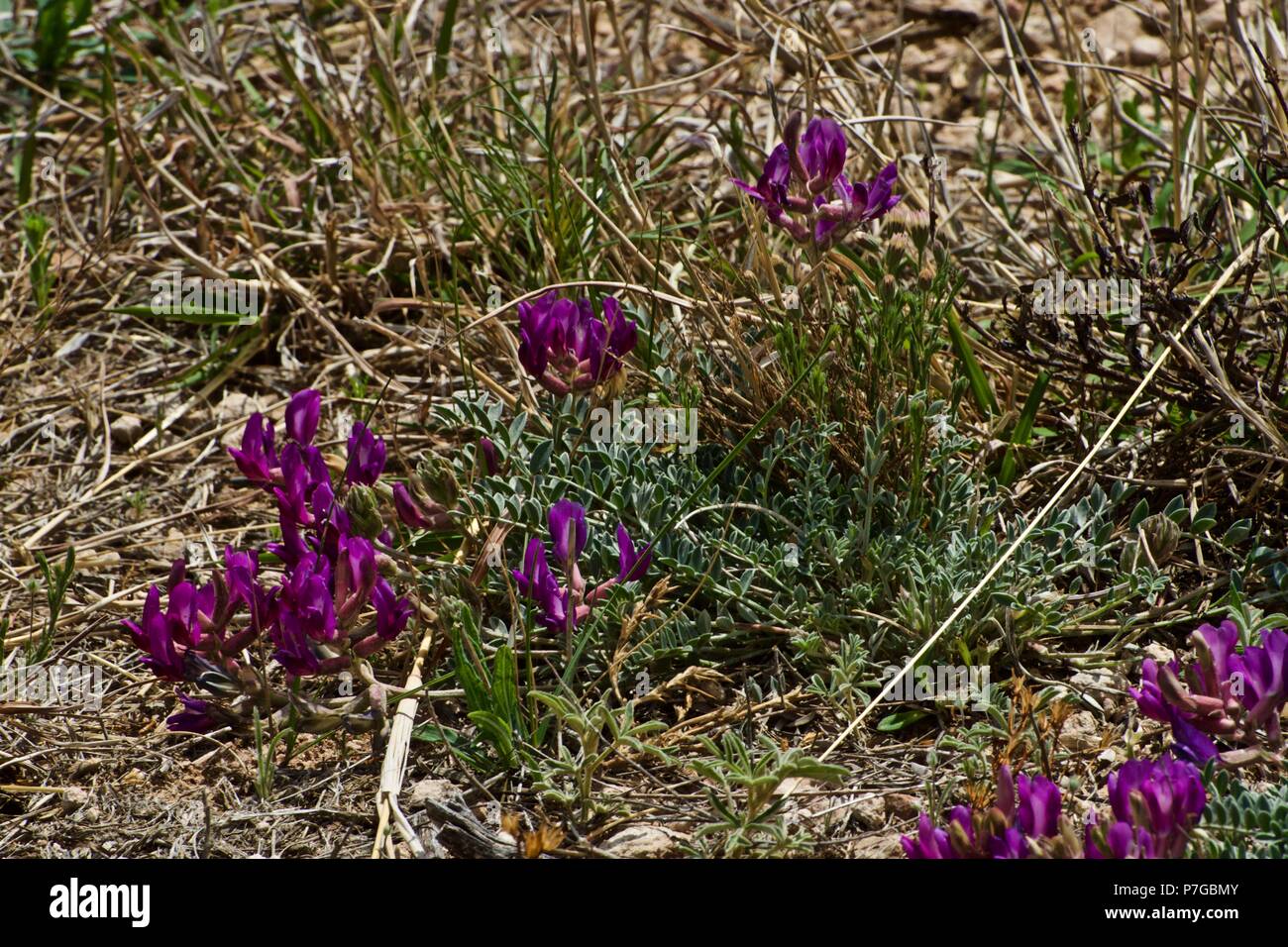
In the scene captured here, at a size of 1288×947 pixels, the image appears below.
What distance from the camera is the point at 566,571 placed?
2.35m

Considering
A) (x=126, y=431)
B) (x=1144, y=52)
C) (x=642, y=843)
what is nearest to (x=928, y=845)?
(x=642, y=843)

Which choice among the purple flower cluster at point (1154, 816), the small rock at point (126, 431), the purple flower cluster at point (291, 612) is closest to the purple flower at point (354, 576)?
the purple flower cluster at point (291, 612)

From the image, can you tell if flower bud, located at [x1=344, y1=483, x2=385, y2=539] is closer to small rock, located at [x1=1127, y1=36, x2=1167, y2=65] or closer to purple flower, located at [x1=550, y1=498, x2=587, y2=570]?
purple flower, located at [x1=550, y1=498, x2=587, y2=570]

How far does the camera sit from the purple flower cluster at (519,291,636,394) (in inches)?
99.4

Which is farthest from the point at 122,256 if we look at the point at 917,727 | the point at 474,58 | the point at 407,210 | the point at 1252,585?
the point at 1252,585

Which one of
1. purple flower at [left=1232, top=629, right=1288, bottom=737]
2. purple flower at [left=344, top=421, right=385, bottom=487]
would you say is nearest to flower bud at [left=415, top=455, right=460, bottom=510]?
purple flower at [left=344, top=421, right=385, bottom=487]

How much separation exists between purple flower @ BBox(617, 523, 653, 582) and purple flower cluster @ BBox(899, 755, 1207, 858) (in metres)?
0.72

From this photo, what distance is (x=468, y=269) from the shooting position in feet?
11.7

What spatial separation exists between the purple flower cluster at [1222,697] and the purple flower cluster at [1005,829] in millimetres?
257

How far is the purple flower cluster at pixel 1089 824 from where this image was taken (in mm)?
1747

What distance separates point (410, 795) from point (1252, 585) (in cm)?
159

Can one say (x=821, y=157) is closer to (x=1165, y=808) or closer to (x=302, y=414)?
(x=302, y=414)

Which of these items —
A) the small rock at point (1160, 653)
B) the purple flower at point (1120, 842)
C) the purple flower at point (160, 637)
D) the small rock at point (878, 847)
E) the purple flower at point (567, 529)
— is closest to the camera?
the purple flower at point (1120, 842)

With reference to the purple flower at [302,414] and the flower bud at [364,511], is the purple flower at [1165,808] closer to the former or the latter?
the flower bud at [364,511]
